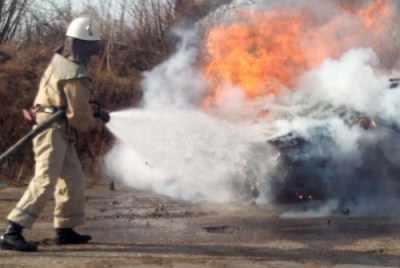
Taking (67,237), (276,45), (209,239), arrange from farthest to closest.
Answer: (276,45), (209,239), (67,237)

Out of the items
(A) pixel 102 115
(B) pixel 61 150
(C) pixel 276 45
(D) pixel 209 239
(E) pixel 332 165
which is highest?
(C) pixel 276 45

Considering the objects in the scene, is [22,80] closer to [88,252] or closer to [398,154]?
[398,154]

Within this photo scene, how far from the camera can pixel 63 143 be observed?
719 cm

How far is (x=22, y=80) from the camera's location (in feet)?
51.6

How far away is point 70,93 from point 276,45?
572cm

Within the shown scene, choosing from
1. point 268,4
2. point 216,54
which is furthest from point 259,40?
point 268,4

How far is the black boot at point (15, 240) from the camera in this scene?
6.95 meters

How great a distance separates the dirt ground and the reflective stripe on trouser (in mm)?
302

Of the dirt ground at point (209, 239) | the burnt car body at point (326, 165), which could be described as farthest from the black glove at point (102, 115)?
the burnt car body at point (326, 165)

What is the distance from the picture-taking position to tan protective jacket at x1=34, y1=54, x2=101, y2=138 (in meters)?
7.08

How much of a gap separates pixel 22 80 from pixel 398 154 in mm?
8253

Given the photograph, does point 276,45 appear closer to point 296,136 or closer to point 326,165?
point 296,136

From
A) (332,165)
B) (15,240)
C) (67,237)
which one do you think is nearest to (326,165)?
(332,165)

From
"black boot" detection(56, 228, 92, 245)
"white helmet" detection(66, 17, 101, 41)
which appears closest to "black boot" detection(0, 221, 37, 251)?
"black boot" detection(56, 228, 92, 245)
